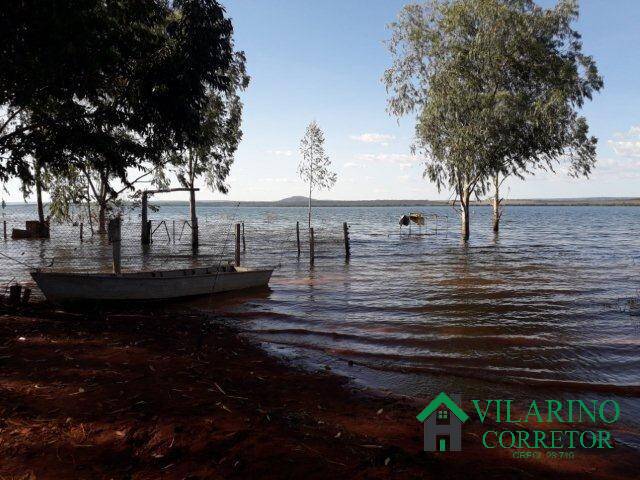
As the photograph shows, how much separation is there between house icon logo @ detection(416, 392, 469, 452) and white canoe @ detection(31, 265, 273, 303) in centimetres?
914

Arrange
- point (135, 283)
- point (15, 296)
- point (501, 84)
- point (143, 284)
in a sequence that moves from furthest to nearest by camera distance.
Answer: point (501, 84), point (143, 284), point (135, 283), point (15, 296)

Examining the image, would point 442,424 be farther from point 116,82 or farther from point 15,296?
point 116,82

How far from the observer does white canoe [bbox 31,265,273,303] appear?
1127cm

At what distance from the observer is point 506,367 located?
8.18 meters

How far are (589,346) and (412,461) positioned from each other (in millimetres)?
7000

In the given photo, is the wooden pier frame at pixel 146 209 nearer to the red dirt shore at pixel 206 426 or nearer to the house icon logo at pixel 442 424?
the red dirt shore at pixel 206 426

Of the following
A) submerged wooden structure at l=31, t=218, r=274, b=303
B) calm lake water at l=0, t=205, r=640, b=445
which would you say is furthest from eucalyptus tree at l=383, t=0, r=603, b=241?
submerged wooden structure at l=31, t=218, r=274, b=303

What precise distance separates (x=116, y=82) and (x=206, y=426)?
10.8 m

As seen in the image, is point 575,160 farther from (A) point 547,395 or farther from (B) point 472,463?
(B) point 472,463

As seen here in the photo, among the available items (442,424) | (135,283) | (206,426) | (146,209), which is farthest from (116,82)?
(146,209)

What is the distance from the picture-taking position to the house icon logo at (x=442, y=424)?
15.9 feet

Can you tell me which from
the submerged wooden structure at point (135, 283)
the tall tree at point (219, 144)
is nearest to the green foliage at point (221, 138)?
the tall tree at point (219, 144)

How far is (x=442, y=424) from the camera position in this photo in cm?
538

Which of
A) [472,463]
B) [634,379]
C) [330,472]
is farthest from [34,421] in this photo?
[634,379]
